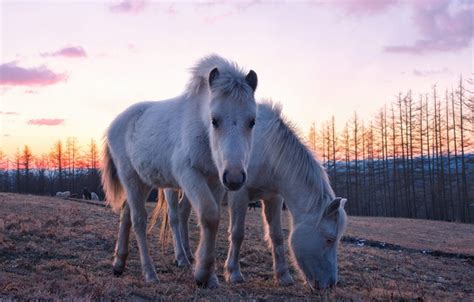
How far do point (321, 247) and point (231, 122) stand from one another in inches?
87.8

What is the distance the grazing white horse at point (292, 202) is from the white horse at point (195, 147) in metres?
1.11

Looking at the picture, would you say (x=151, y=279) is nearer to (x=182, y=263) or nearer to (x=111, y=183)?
(x=182, y=263)

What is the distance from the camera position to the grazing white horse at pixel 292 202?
616cm

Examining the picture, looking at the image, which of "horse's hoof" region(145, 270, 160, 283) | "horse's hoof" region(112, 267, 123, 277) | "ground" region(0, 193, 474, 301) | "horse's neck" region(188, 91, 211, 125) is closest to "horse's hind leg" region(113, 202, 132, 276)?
"horse's hoof" region(112, 267, 123, 277)

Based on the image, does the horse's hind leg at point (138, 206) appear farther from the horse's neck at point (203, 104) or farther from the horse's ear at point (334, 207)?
the horse's ear at point (334, 207)

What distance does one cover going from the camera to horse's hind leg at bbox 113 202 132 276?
701 cm

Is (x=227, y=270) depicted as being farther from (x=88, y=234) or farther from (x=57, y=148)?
(x=57, y=148)

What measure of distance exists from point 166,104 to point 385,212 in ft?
184

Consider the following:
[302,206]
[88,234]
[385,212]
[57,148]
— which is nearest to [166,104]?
[302,206]

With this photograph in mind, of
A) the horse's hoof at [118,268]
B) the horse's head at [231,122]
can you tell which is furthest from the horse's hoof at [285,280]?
the horse's head at [231,122]

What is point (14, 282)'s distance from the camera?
553 centimetres

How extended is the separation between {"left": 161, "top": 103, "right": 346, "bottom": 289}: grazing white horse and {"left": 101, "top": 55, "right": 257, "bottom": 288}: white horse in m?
1.11

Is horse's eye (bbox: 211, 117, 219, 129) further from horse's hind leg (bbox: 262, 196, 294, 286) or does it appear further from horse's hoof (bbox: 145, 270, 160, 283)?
horse's hind leg (bbox: 262, 196, 294, 286)

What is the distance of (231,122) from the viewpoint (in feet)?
16.4
